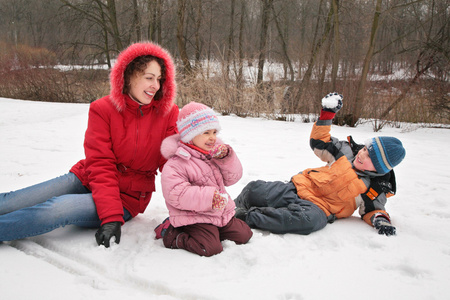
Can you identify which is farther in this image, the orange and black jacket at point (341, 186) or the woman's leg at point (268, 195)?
the woman's leg at point (268, 195)

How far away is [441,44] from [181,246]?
25.4 feet

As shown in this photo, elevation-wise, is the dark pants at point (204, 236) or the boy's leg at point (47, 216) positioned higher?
the boy's leg at point (47, 216)

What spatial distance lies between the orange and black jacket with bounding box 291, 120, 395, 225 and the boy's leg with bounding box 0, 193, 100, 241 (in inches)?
61.5

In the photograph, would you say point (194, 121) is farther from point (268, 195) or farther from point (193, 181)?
point (268, 195)

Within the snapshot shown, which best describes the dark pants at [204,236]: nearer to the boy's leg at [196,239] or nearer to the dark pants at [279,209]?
the boy's leg at [196,239]

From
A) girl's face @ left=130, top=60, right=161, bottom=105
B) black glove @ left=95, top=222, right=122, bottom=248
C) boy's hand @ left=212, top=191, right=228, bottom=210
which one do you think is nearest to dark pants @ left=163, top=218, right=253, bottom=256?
boy's hand @ left=212, top=191, right=228, bottom=210

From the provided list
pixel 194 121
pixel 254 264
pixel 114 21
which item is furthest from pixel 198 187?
pixel 114 21

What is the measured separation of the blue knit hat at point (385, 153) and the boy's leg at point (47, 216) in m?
1.97

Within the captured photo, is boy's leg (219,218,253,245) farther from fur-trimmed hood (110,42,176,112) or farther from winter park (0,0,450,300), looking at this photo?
fur-trimmed hood (110,42,176,112)

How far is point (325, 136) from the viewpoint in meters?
2.45

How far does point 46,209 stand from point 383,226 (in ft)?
7.29

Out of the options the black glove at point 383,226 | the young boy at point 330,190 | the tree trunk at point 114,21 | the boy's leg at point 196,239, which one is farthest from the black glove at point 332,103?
the tree trunk at point 114,21

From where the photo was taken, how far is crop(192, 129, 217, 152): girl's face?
6.50 ft

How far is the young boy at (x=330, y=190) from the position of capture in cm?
218
